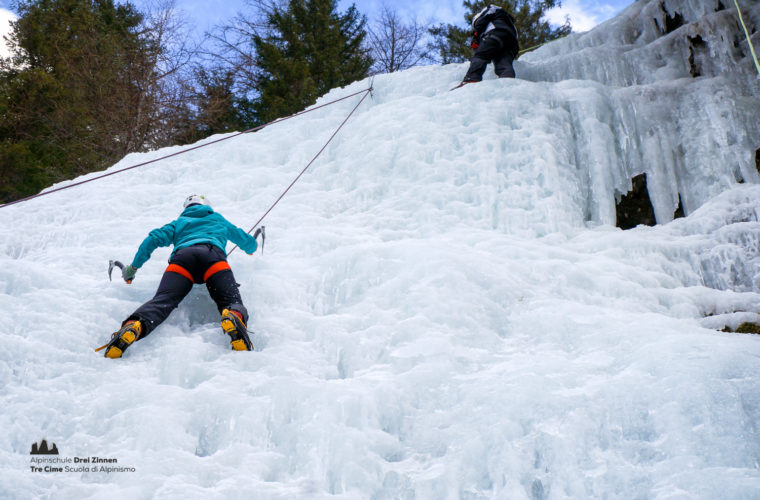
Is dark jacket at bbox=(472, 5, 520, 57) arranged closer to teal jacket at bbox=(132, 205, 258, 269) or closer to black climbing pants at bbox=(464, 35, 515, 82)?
black climbing pants at bbox=(464, 35, 515, 82)

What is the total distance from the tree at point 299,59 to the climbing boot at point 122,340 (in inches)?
401

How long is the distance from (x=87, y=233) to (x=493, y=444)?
441 centimetres

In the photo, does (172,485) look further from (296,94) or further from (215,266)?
(296,94)

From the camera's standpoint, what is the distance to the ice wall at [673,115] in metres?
4.88

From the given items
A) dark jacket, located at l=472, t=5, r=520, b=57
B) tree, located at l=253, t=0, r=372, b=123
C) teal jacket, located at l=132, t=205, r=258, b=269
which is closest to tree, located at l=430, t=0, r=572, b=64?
tree, located at l=253, t=0, r=372, b=123

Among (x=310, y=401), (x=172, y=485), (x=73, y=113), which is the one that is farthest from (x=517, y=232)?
(x=73, y=113)

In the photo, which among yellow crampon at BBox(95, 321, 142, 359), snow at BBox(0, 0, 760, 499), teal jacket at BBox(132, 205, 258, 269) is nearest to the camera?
snow at BBox(0, 0, 760, 499)

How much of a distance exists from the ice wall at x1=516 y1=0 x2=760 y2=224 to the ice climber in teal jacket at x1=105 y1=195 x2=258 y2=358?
3540 millimetres

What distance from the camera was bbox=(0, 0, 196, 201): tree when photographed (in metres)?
12.1

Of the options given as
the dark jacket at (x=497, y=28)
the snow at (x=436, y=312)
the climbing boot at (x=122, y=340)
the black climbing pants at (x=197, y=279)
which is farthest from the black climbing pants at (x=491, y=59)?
the climbing boot at (x=122, y=340)

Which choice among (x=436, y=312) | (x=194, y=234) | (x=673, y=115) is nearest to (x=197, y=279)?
(x=194, y=234)

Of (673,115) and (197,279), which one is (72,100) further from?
(673,115)

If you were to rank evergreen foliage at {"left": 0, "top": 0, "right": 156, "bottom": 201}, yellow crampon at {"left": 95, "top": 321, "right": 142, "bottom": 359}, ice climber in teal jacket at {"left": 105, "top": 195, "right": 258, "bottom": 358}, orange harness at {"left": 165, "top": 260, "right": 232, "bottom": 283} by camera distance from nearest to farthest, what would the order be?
yellow crampon at {"left": 95, "top": 321, "right": 142, "bottom": 359}, ice climber in teal jacket at {"left": 105, "top": 195, "right": 258, "bottom": 358}, orange harness at {"left": 165, "top": 260, "right": 232, "bottom": 283}, evergreen foliage at {"left": 0, "top": 0, "right": 156, "bottom": 201}

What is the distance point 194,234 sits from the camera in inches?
141
